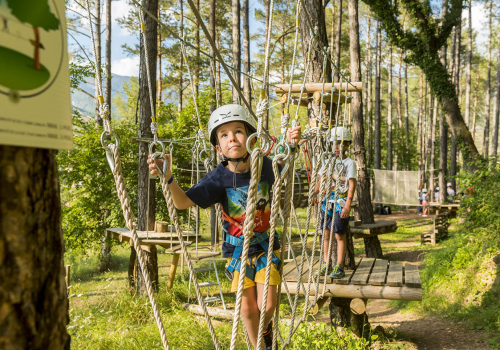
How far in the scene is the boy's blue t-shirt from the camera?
216 centimetres

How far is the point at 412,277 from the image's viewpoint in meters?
3.47

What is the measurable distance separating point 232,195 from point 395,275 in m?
2.19

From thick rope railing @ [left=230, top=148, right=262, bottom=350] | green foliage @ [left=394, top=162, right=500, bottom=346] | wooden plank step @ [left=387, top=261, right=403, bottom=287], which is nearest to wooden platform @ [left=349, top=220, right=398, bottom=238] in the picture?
green foliage @ [left=394, top=162, right=500, bottom=346]

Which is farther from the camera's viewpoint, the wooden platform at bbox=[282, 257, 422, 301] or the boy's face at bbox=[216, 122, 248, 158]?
the wooden platform at bbox=[282, 257, 422, 301]

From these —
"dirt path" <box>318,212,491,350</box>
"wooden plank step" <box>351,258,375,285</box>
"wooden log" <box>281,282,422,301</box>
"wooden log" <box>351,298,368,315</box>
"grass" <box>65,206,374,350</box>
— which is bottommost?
"dirt path" <box>318,212,491,350</box>

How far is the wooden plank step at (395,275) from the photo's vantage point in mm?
3324

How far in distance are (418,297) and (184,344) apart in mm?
2309

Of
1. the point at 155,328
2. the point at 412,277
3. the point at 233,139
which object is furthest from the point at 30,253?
the point at 155,328

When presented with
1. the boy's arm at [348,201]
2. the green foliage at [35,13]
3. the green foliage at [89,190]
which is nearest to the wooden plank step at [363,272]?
the boy's arm at [348,201]

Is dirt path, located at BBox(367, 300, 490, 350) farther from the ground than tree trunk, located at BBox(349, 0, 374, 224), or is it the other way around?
tree trunk, located at BBox(349, 0, 374, 224)

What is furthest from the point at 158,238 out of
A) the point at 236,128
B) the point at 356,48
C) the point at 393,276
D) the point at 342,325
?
the point at 356,48

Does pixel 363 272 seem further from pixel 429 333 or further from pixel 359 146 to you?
pixel 359 146

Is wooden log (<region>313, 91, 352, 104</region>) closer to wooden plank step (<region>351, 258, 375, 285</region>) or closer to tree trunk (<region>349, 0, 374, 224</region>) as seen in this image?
wooden plank step (<region>351, 258, 375, 285</region>)

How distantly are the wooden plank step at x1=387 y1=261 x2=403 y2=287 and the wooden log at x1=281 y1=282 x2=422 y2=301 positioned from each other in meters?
0.04
